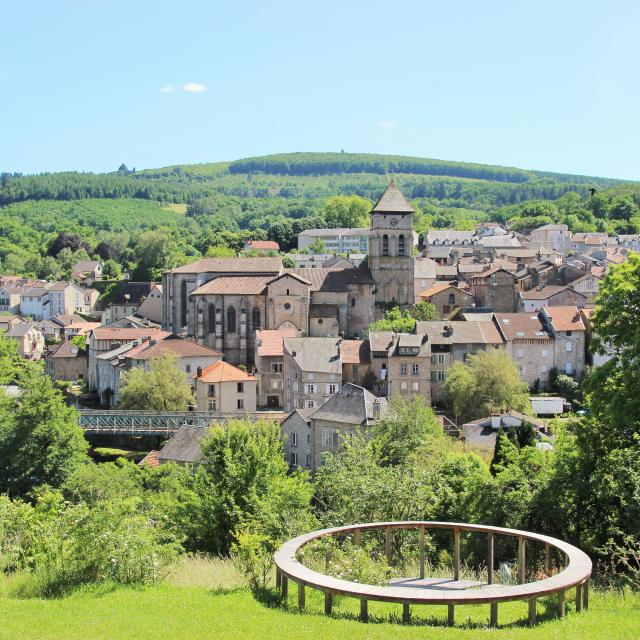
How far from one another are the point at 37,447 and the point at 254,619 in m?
30.5

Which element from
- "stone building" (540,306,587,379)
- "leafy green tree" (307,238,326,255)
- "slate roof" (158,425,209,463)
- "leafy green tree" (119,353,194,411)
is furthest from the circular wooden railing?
"leafy green tree" (307,238,326,255)

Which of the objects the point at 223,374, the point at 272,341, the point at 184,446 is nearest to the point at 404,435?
the point at 184,446

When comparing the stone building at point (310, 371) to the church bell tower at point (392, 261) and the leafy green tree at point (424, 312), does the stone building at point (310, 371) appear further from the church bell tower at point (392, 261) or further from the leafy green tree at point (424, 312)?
the church bell tower at point (392, 261)

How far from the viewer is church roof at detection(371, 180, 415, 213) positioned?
69000mm

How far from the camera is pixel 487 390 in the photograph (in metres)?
52.2

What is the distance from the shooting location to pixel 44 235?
194 m

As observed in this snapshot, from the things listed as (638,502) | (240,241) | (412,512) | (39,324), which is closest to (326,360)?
(412,512)

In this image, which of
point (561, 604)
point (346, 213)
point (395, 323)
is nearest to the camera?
point (561, 604)

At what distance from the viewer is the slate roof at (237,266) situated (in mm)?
69062

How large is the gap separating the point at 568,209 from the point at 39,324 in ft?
366

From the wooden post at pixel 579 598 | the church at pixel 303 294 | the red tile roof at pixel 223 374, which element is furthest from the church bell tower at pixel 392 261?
the wooden post at pixel 579 598

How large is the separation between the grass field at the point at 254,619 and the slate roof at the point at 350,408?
3042cm

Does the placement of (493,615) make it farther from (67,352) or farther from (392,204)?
(67,352)

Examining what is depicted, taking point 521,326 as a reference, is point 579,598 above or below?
above
